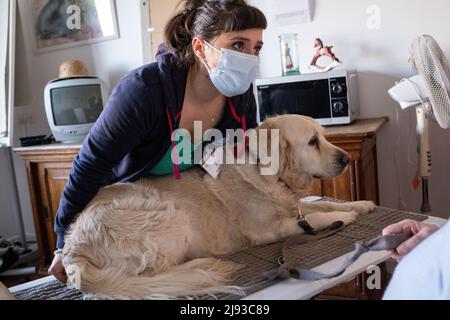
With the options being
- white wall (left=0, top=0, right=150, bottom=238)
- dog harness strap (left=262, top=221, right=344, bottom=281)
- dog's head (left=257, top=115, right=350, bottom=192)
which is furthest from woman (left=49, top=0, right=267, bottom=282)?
white wall (left=0, top=0, right=150, bottom=238)

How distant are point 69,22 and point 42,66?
515mm

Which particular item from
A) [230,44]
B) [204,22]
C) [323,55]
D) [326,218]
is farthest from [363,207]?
[323,55]

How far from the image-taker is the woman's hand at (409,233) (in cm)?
90

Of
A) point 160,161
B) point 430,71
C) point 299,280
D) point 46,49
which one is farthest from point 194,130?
point 46,49

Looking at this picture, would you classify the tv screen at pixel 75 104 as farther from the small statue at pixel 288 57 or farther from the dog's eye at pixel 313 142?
the dog's eye at pixel 313 142

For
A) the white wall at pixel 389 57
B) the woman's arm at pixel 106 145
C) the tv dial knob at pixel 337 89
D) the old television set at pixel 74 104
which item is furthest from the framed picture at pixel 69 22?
the woman's arm at pixel 106 145

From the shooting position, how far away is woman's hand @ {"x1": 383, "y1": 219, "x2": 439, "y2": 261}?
895 mm

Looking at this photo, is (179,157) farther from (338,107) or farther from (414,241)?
(338,107)

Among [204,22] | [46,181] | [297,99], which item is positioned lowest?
[46,181]

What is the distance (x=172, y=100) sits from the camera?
4.32ft

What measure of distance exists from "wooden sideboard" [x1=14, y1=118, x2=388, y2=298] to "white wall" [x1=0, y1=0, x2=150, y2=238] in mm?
815

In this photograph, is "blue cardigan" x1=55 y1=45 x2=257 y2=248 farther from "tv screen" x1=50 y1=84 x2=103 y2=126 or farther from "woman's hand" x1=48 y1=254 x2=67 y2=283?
"tv screen" x1=50 y1=84 x2=103 y2=126

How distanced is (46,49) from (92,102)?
966 mm

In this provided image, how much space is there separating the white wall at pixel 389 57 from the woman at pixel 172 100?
3.98 ft
